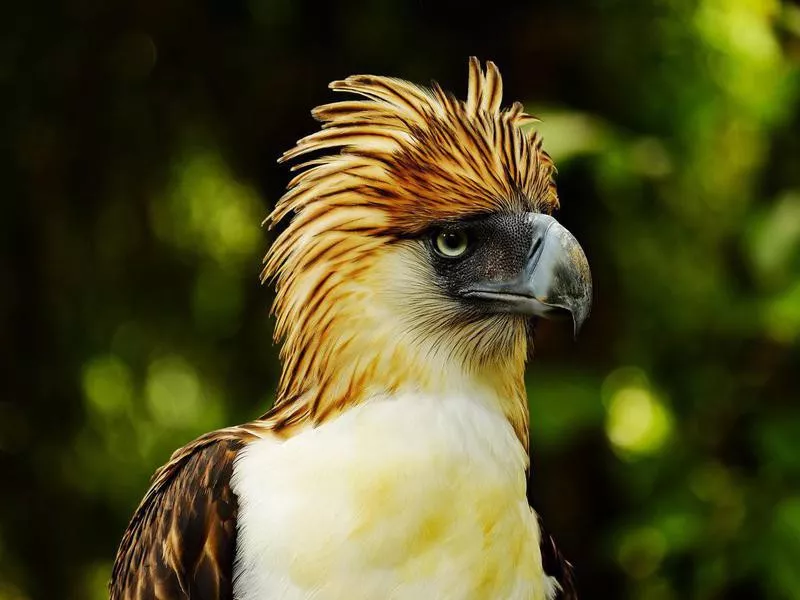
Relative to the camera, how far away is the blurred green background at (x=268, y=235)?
14.3ft

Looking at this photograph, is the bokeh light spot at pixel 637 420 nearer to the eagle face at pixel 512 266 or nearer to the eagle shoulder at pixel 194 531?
the eagle face at pixel 512 266

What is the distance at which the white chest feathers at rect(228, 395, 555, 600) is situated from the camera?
6.53 feet

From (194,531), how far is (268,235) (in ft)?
9.75

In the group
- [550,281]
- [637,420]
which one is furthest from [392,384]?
[637,420]

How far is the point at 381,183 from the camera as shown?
2.10 m

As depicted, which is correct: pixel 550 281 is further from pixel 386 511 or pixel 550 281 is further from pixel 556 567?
pixel 556 567

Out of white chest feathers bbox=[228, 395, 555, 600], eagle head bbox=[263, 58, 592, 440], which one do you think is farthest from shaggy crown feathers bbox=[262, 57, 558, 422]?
white chest feathers bbox=[228, 395, 555, 600]

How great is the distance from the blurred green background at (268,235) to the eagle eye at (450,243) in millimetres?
2208

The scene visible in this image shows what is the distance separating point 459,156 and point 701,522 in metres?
2.61

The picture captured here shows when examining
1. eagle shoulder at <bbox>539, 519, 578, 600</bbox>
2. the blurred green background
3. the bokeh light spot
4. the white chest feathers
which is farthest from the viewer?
the blurred green background

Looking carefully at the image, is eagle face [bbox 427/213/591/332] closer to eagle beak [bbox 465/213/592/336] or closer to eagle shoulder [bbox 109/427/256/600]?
eagle beak [bbox 465/213/592/336]

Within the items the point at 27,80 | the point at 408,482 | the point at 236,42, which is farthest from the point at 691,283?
the point at 27,80

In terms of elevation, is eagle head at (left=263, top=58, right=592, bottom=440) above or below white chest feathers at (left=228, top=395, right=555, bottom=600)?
above

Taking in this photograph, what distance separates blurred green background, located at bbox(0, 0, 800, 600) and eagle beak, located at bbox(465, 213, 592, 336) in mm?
2202
